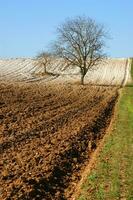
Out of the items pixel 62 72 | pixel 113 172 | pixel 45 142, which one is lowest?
pixel 62 72

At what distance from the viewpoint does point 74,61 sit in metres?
77.9

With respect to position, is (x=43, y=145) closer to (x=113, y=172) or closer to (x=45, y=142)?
(x=45, y=142)

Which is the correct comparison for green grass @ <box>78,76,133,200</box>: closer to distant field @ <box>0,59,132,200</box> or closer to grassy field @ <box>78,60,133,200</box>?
grassy field @ <box>78,60,133,200</box>

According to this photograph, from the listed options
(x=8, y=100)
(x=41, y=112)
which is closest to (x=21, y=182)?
(x=41, y=112)

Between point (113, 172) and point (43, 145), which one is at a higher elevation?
point (43, 145)

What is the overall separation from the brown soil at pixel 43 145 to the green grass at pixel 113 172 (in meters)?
0.59

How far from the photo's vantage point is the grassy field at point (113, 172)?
48.6 ft

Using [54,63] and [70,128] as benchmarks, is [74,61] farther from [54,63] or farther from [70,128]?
[70,128]

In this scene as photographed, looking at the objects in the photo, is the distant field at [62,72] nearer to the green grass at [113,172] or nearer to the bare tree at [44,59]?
the bare tree at [44,59]

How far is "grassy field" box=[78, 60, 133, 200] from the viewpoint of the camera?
14.8 m

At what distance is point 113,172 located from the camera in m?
17.5

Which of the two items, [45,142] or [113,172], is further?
[45,142]

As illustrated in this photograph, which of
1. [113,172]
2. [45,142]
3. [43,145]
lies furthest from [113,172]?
[45,142]

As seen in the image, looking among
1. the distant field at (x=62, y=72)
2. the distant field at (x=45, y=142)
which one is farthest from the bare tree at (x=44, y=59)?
the distant field at (x=45, y=142)
